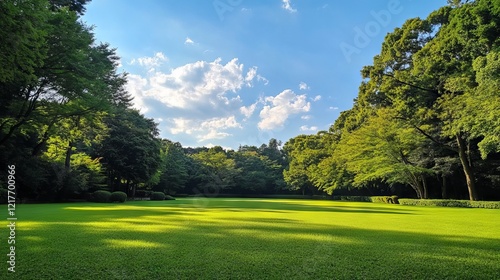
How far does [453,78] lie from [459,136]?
5.06 meters

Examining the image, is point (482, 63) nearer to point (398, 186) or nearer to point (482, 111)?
point (482, 111)

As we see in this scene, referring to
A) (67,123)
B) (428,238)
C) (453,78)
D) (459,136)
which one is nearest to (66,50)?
(67,123)

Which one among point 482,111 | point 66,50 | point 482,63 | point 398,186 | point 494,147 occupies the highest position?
point 66,50

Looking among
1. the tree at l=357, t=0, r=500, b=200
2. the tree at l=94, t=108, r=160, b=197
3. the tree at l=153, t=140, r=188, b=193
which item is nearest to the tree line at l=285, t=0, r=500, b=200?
the tree at l=357, t=0, r=500, b=200

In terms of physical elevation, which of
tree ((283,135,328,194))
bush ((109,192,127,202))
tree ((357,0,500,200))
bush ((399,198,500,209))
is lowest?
bush ((399,198,500,209))

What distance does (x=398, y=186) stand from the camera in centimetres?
3294

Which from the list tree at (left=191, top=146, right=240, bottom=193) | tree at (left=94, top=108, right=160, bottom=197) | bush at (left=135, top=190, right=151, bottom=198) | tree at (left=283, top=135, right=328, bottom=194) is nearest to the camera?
tree at (left=94, top=108, right=160, bottom=197)

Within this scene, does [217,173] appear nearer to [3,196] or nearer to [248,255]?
[3,196]

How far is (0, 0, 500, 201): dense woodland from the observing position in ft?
43.5

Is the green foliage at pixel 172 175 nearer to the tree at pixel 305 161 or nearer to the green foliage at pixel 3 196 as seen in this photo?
the tree at pixel 305 161

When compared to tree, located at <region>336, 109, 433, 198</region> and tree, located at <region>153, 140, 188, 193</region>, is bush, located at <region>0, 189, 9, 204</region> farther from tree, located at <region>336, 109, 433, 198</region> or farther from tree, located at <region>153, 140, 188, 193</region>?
tree, located at <region>336, 109, 433, 198</region>

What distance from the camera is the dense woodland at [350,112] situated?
13.3 metres

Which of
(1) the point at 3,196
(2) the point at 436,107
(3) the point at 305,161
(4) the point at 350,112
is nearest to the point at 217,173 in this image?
(3) the point at 305,161

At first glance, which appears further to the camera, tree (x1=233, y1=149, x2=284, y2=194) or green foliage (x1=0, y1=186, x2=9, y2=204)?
tree (x1=233, y1=149, x2=284, y2=194)
